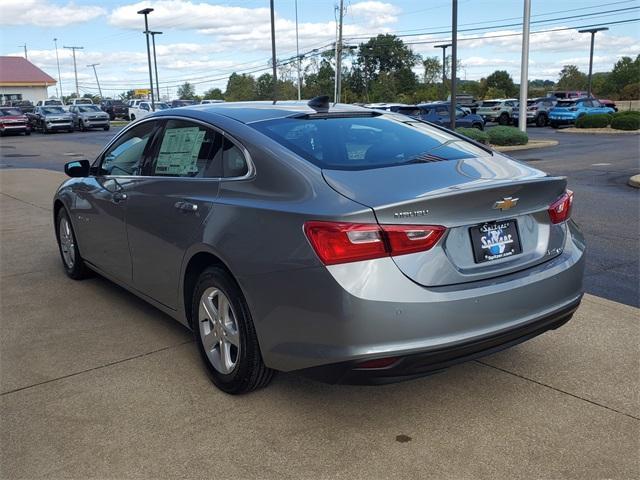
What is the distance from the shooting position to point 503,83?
76.1 meters

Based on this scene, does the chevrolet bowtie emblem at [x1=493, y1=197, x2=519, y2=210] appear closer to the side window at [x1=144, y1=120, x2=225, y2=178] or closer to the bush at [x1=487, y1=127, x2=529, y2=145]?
the side window at [x1=144, y1=120, x2=225, y2=178]

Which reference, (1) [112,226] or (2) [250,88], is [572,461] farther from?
(2) [250,88]

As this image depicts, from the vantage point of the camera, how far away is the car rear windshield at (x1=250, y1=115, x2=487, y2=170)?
11.4ft

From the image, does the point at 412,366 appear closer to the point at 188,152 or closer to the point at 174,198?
the point at 174,198

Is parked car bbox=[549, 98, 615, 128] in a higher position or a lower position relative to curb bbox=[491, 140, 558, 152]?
higher

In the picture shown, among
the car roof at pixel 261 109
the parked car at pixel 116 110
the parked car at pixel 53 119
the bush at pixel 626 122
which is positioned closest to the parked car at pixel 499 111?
the bush at pixel 626 122

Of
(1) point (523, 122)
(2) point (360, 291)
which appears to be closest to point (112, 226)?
(2) point (360, 291)

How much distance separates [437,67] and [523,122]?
63098 mm

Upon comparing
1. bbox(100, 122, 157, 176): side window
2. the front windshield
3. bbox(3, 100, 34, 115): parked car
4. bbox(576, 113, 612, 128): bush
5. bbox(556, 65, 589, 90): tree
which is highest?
bbox(556, 65, 589, 90): tree

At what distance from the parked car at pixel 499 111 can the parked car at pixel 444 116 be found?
363 inches

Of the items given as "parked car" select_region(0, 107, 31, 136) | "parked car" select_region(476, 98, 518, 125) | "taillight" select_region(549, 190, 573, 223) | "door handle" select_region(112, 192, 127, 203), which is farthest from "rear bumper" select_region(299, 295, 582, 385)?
"parked car" select_region(0, 107, 31, 136)

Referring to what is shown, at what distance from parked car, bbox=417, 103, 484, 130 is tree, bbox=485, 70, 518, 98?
46.8m

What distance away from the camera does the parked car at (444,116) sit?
27.8 m

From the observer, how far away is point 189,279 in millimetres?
3949
